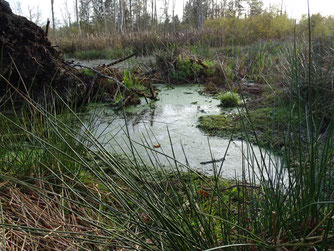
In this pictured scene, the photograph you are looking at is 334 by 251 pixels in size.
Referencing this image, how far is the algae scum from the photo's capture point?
1.87 m

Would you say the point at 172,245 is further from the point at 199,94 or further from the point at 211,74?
the point at 211,74

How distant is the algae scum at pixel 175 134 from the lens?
1872 mm

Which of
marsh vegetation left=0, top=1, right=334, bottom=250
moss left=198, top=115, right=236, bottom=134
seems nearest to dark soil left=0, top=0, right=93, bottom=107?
marsh vegetation left=0, top=1, right=334, bottom=250

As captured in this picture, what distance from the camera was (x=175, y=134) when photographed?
8.38 ft

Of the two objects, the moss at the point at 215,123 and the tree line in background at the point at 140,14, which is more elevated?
the tree line in background at the point at 140,14

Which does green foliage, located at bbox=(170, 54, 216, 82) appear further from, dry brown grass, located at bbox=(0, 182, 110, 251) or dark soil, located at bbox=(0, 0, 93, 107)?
dry brown grass, located at bbox=(0, 182, 110, 251)

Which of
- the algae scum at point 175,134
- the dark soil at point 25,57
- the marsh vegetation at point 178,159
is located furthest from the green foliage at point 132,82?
the dark soil at point 25,57

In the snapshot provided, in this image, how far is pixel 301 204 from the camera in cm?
73

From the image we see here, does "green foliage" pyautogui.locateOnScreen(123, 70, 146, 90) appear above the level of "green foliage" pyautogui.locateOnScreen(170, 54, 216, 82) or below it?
below

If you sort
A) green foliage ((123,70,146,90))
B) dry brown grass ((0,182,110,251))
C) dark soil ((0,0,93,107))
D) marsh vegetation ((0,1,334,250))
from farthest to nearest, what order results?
1. green foliage ((123,70,146,90))
2. dark soil ((0,0,93,107))
3. dry brown grass ((0,182,110,251))
4. marsh vegetation ((0,1,334,250))

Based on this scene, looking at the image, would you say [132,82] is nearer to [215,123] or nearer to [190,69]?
[190,69]

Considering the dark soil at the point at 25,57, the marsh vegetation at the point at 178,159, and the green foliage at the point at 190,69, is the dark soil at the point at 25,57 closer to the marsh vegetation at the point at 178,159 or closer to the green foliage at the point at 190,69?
the marsh vegetation at the point at 178,159

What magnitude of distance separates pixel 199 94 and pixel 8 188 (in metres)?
3.35

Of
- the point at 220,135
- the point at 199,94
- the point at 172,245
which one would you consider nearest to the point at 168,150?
the point at 220,135
